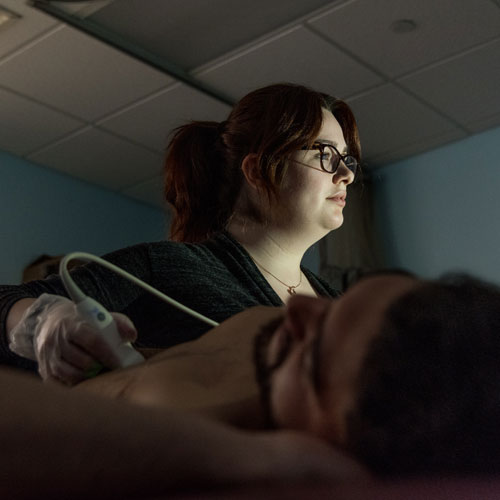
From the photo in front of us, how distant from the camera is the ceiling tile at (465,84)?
3219 mm

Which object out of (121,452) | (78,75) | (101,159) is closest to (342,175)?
(121,452)

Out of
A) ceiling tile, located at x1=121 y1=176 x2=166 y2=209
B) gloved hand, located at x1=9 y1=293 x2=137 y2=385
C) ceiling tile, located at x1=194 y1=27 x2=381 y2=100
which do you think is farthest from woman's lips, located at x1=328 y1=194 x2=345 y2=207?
ceiling tile, located at x1=121 y1=176 x2=166 y2=209

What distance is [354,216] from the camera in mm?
4184

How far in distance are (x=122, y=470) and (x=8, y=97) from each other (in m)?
3.33

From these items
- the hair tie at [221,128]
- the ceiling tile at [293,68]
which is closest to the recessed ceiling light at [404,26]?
the ceiling tile at [293,68]

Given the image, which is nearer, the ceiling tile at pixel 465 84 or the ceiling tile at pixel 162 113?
the ceiling tile at pixel 465 84

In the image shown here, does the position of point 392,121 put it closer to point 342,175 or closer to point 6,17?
point 6,17

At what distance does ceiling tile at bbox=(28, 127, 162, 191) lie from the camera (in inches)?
153

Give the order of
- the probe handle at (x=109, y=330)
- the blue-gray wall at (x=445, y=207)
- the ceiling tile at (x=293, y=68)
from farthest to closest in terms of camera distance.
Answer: the blue-gray wall at (x=445, y=207) < the ceiling tile at (x=293, y=68) < the probe handle at (x=109, y=330)

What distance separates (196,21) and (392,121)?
1144 mm

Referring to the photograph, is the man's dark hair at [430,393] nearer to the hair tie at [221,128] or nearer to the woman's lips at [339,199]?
the woman's lips at [339,199]

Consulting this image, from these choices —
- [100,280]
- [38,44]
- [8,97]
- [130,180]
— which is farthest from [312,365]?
[130,180]

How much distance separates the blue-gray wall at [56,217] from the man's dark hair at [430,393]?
3653 millimetres

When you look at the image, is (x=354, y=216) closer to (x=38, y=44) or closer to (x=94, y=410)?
(x=38, y=44)
